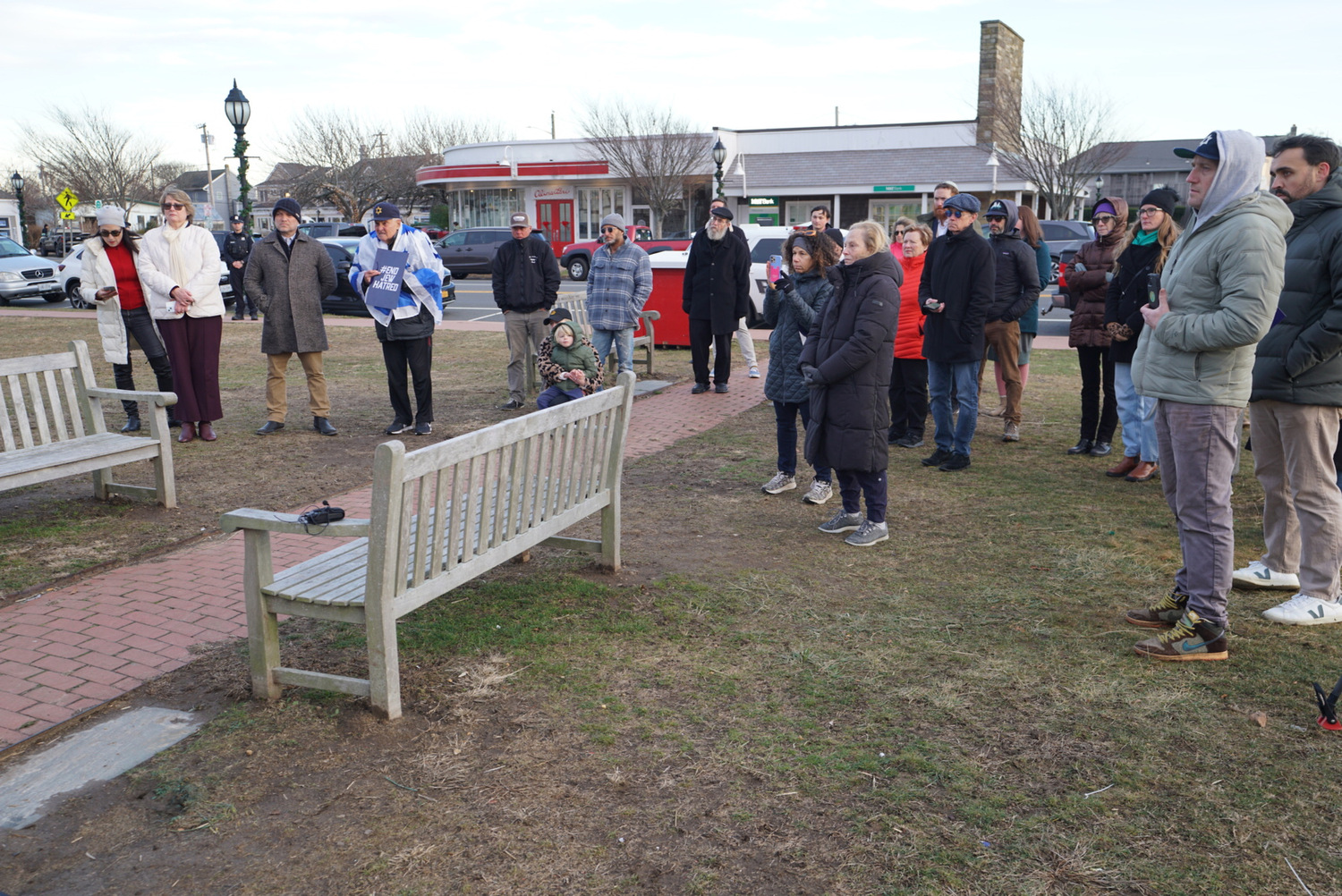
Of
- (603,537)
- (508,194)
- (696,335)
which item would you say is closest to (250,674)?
(603,537)

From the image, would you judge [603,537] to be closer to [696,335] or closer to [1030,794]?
[1030,794]

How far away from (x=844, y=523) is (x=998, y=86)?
38.9 metres

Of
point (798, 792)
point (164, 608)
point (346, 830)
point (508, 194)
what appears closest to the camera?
point (346, 830)

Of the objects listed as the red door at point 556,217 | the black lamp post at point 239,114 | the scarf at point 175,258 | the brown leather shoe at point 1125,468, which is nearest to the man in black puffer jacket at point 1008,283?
the brown leather shoe at point 1125,468

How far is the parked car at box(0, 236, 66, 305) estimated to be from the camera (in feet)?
75.4

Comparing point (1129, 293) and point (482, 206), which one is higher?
point (482, 206)

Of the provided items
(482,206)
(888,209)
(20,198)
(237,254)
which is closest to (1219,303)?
(237,254)

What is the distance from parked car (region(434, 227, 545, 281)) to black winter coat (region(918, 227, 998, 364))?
25802mm

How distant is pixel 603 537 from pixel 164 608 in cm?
207

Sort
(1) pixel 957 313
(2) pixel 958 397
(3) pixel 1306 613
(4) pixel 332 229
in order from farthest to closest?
(4) pixel 332 229
(2) pixel 958 397
(1) pixel 957 313
(3) pixel 1306 613

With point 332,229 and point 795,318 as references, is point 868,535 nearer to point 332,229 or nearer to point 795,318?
point 795,318

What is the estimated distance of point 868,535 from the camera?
5660mm

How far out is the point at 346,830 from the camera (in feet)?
9.53

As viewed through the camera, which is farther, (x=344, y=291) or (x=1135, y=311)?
(x=344, y=291)
